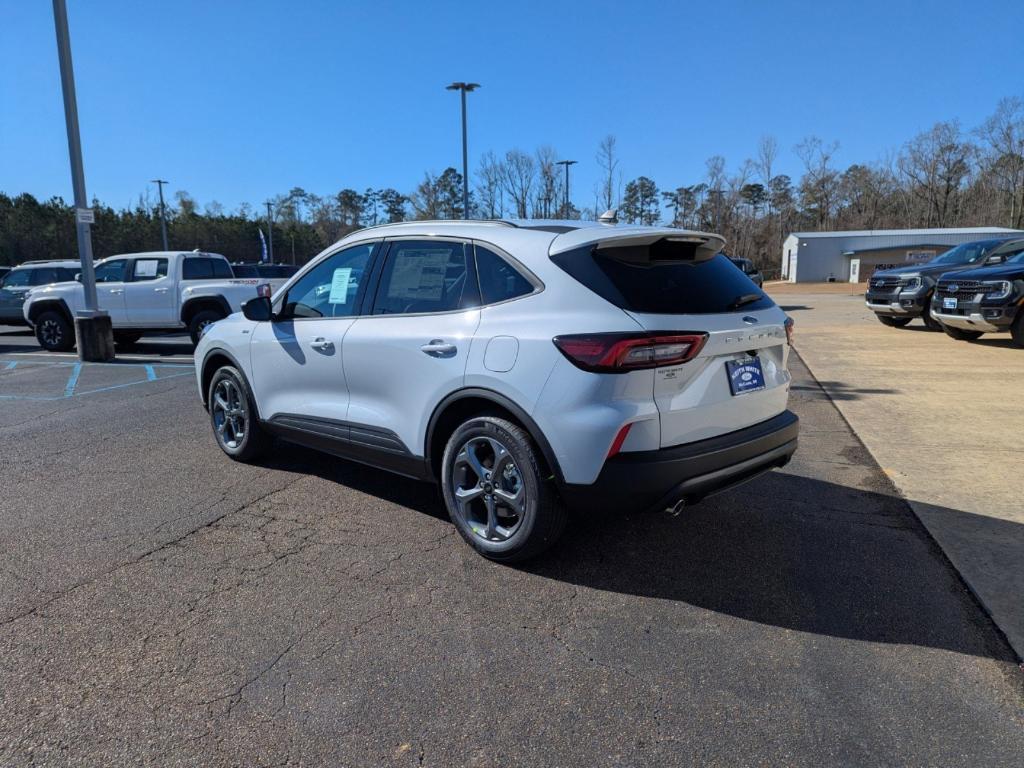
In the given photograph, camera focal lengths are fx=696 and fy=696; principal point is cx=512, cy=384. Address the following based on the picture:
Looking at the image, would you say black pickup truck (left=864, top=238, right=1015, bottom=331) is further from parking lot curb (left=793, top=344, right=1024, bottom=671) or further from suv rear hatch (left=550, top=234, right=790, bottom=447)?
suv rear hatch (left=550, top=234, right=790, bottom=447)

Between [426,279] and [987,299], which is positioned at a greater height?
[426,279]

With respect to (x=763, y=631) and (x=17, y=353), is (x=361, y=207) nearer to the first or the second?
(x=17, y=353)

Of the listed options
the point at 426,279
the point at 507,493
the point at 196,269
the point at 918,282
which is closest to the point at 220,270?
the point at 196,269

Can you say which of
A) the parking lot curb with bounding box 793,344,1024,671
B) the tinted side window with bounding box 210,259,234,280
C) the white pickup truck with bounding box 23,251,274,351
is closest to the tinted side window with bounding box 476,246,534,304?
the parking lot curb with bounding box 793,344,1024,671

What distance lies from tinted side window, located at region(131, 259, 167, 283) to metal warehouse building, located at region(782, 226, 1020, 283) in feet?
158

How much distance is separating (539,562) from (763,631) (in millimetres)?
1161

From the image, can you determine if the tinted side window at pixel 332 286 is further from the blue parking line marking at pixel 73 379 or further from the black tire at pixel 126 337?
the black tire at pixel 126 337

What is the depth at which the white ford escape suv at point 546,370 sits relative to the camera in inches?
123

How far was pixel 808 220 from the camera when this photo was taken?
3095 inches

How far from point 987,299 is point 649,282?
10.6 metres

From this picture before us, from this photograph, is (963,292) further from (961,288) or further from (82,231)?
(82,231)

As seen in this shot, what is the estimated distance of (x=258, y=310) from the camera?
497 centimetres

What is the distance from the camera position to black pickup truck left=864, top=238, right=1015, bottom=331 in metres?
14.4

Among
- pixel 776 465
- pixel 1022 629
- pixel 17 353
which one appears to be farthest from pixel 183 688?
pixel 17 353
